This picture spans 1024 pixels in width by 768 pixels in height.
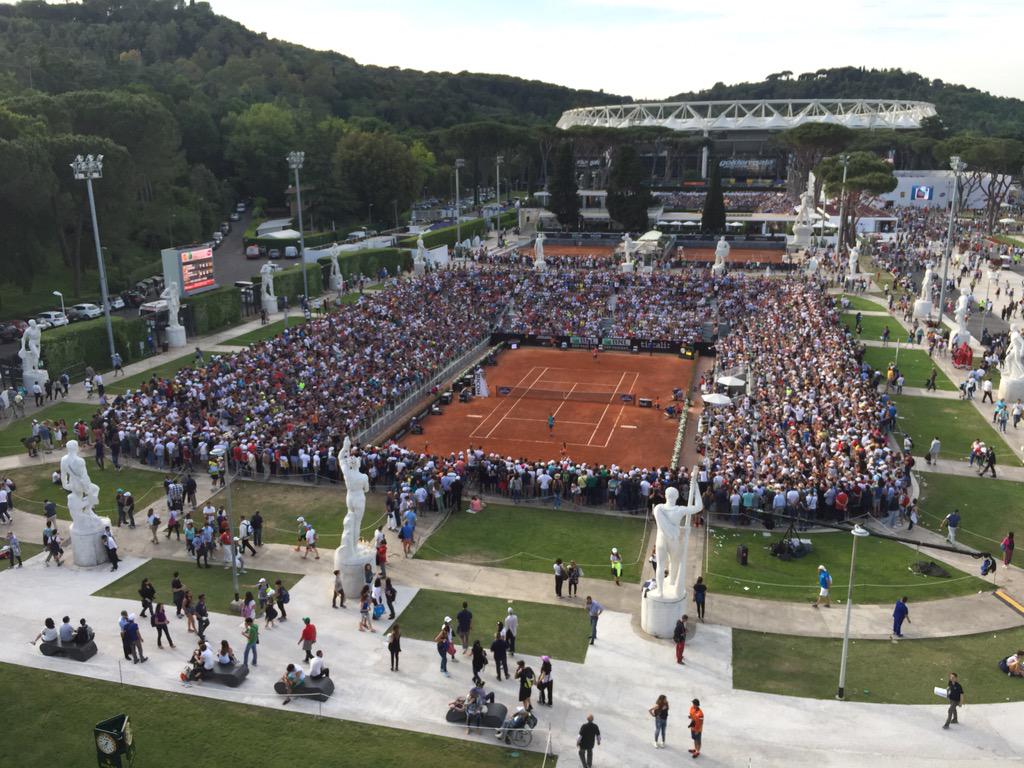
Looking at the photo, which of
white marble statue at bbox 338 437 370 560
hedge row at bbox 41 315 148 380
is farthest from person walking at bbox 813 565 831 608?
hedge row at bbox 41 315 148 380

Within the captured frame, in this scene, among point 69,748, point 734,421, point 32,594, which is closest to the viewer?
point 69,748

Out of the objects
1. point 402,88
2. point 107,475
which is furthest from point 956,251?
point 402,88

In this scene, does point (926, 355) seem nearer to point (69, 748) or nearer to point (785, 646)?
point (785, 646)

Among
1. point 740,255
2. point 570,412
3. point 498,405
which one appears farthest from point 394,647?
point 740,255

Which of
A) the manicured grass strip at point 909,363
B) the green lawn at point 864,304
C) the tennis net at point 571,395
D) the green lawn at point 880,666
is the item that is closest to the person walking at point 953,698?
the green lawn at point 880,666

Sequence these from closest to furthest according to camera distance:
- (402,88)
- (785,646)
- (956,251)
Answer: (785,646) < (956,251) < (402,88)

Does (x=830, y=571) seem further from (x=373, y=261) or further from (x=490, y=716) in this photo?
(x=373, y=261)
